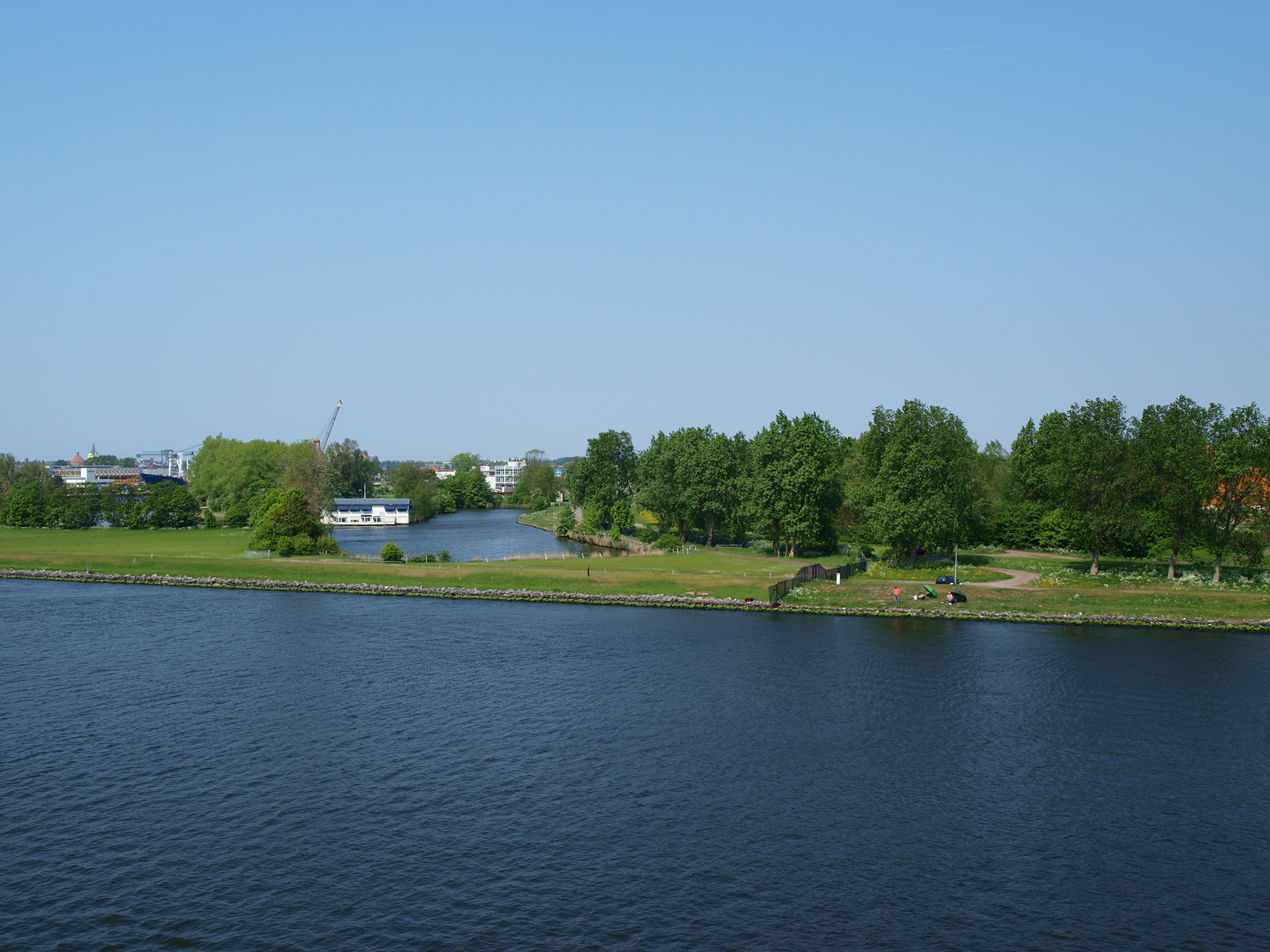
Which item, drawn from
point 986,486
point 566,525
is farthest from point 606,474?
point 986,486

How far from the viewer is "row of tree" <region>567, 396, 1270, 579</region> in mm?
80125

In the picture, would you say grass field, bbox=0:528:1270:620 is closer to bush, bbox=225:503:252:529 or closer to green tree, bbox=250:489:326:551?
green tree, bbox=250:489:326:551

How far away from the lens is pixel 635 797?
34.5 m

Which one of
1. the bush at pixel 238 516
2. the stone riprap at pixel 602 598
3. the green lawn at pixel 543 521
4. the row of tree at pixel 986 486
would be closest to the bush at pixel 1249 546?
the row of tree at pixel 986 486

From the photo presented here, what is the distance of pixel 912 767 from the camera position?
1475 inches

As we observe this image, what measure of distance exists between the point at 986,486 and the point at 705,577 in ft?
156

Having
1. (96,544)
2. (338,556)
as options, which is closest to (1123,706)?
(338,556)

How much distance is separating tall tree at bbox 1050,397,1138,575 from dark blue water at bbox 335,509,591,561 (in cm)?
5401

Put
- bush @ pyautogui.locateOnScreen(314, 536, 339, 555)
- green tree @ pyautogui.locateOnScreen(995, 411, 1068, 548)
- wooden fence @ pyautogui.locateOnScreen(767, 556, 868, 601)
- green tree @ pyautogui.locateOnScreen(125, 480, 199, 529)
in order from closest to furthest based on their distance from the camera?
wooden fence @ pyautogui.locateOnScreen(767, 556, 868, 601) → bush @ pyautogui.locateOnScreen(314, 536, 339, 555) → green tree @ pyautogui.locateOnScreen(995, 411, 1068, 548) → green tree @ pyautogui.locateOnScreen(125, 480, 199, 529)

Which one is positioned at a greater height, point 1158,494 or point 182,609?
point 1158,494

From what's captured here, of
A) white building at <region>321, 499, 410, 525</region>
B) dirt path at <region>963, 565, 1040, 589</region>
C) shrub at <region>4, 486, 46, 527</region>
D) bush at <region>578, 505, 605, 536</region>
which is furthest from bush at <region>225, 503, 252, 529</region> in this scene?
dirt path at <region>963, 565, 1040, 589</region>

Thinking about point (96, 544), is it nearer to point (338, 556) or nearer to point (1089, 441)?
point (338, 556)

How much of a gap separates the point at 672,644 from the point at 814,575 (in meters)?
28.5

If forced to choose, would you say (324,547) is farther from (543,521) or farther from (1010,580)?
(543,521)
